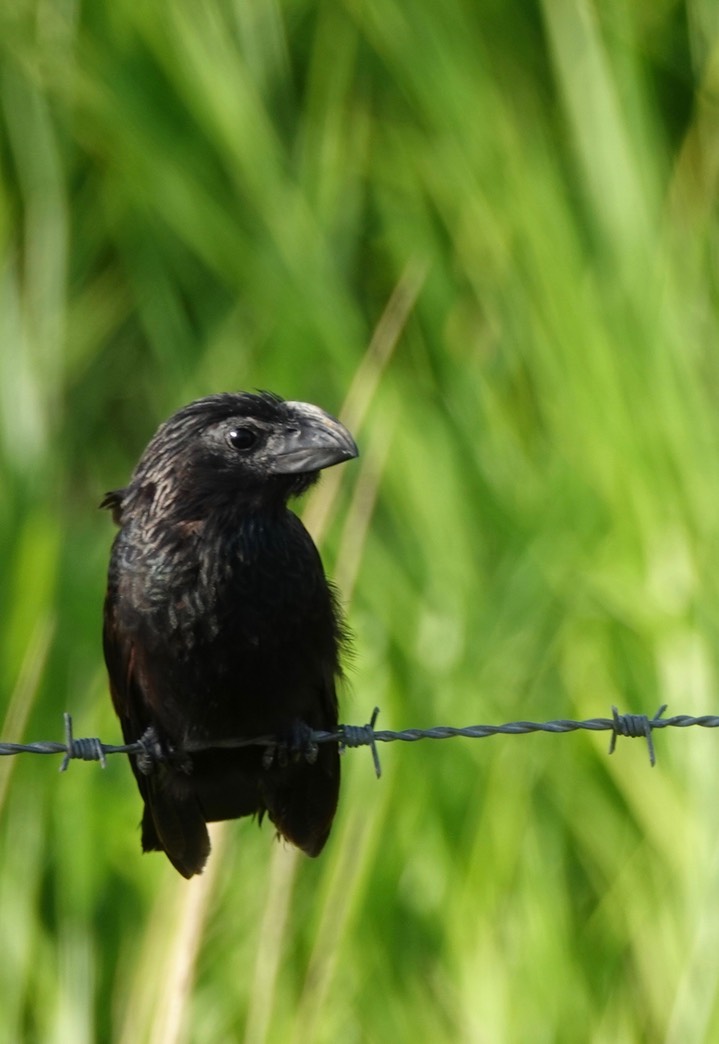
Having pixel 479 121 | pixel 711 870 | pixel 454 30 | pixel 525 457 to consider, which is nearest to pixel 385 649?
pixel 525 457

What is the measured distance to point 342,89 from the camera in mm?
4805

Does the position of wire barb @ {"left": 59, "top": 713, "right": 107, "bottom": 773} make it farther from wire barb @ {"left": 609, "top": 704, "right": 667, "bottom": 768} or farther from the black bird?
wire barb @ {"left": 609, "top": 704, "right": 667, "bottom": 768}

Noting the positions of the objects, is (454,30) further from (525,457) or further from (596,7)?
(525,457)

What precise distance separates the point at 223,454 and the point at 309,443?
20 centimetres

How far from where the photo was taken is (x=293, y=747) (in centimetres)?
325

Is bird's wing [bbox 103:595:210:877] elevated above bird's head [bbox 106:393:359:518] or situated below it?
below

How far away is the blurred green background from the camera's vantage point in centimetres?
364

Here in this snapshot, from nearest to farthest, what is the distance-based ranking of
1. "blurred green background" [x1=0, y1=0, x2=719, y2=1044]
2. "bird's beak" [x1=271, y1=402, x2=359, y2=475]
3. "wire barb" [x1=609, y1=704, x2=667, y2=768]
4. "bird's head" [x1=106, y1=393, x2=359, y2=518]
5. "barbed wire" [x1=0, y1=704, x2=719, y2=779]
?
"barbed wire" [x1=0, y1=704, x2=719, y2=779] < "wire barb" [x1=609, y1=704, x2=667, y2=768] < "bird's beak" [x1=271, y1=402, x2=359, y2=475] < "bird's head" [x1=106, y1=393, x2=359, y2=518] < "blurred green background" [x1=0, y1=0, x2=719, y2=1044]

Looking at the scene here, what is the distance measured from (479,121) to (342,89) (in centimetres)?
65

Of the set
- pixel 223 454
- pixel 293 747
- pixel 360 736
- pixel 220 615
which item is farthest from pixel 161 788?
pixel 223 454

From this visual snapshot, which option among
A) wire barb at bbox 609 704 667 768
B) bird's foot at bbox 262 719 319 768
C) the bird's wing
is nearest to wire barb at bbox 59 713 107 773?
the bird's wing

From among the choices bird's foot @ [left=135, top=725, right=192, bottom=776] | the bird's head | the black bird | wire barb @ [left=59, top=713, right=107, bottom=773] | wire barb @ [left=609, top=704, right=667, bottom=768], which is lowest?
wire barb @ [left=59, top=713, right=107, bottom=773]

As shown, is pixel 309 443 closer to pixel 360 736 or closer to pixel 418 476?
pixel 360 736

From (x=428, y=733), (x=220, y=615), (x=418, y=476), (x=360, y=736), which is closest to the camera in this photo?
(x=428, y=733)
